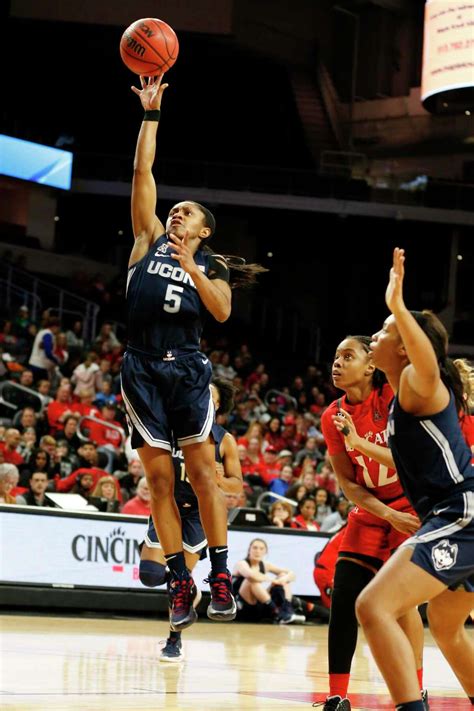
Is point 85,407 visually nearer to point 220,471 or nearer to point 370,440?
point 220,471

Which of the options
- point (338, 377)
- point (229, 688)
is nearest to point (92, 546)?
point (229, 688)

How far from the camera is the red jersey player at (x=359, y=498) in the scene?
5.31 meters

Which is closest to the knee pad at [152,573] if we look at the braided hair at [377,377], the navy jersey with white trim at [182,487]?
the navy jersey with white trim at [182,487]

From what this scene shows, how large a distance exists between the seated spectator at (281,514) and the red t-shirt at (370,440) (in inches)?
277

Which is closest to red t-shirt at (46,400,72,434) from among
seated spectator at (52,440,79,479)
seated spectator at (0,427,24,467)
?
seated spectator at (52,440,79,479)

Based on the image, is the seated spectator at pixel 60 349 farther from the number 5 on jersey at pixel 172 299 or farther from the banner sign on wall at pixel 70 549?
the number 5 on jersey at pixel 172 299

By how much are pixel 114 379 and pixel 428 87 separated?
8030 millimetres

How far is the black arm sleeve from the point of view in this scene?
578cm

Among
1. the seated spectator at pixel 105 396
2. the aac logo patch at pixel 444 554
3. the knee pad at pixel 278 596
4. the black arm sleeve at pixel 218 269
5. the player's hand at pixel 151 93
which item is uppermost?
the player's hand at pixel 151 93

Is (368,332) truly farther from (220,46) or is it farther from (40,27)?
(40,27)

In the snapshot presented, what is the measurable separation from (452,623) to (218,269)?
2272 mm

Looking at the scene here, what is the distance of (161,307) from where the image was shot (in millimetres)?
5598

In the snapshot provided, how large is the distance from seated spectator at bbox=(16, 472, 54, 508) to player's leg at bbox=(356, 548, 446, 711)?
7.37 m

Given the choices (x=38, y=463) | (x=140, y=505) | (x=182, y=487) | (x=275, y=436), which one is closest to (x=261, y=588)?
(x=140, y=505)
